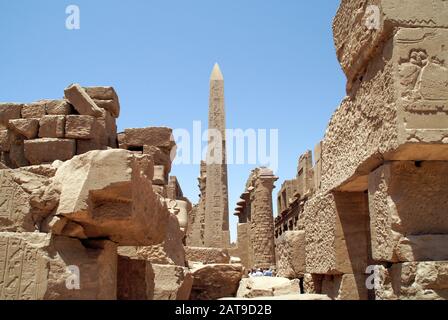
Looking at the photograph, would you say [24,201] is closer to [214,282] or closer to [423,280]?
[423,280]

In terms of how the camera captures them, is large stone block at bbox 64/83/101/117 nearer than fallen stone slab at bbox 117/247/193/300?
No

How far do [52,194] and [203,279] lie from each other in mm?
4112

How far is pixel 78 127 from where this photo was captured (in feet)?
21.6

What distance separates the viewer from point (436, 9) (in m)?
3.31

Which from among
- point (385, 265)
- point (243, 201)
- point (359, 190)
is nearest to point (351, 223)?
point (359, 190)

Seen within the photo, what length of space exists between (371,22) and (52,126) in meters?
4.63

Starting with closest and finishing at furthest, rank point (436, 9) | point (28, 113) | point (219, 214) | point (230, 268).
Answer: point (436, 9) → point (28, 113) → point (230, 268) → point (219, 214)

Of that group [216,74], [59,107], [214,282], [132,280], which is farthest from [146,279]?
[216,74]


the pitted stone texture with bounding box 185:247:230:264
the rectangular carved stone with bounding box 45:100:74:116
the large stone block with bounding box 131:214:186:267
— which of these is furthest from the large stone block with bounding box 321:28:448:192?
the pitted stone texture with bounding box 185:247:230:264

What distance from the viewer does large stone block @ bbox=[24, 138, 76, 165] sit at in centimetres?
650

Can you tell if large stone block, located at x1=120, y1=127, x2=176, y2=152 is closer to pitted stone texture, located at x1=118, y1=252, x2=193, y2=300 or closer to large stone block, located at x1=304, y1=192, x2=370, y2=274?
pitted stone texture, located at x1=118, y1=252, x2=193, y2=300

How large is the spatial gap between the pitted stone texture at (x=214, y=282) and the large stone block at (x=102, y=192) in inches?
145

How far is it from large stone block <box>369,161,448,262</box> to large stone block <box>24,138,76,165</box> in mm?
4412
